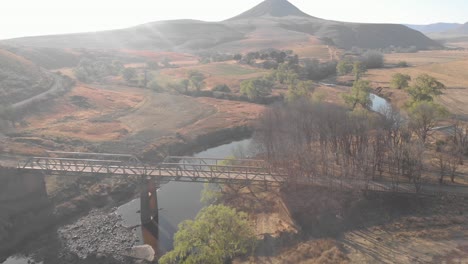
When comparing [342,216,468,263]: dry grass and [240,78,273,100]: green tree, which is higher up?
[240,78,273,100]: green tree

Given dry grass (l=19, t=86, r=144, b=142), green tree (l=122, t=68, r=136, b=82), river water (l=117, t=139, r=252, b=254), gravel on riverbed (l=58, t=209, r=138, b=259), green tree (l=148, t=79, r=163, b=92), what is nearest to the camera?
gravel on riverbed (l=58, t=209, r=138, b=259)

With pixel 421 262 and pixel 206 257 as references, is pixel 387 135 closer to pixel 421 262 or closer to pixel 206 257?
pixel 421 262

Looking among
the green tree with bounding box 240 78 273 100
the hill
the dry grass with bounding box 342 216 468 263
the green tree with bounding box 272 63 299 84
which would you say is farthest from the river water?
the green tree with bounding box 272 63 299 84

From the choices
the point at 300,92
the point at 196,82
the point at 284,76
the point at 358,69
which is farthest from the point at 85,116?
the point at 358,69

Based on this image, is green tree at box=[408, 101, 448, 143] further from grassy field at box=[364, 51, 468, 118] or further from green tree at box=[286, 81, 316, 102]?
green tree at box=[286, 81, 316, 102]

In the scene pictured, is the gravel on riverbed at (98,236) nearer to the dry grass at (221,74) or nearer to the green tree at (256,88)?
the green tree at (256,88)

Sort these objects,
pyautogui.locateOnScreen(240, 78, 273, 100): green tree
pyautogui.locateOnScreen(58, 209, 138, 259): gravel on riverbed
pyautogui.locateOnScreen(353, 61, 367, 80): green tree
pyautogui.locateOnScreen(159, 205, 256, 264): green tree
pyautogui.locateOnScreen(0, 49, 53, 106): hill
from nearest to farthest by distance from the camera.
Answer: pyautogui.locateOnScreen(159, 205, 256, 264): green tree → pyautogui.locateOnScreen(58, 209, 138, 259): gravel on riverbed → pyautogui.locateOnScreen(0, 49, 53, 106): hill → pyautogui.locateOnScreen(240, 78, 273, 100): green tree → pyautogui.locateOnScreen(353, 61, 367, 80): green tree
